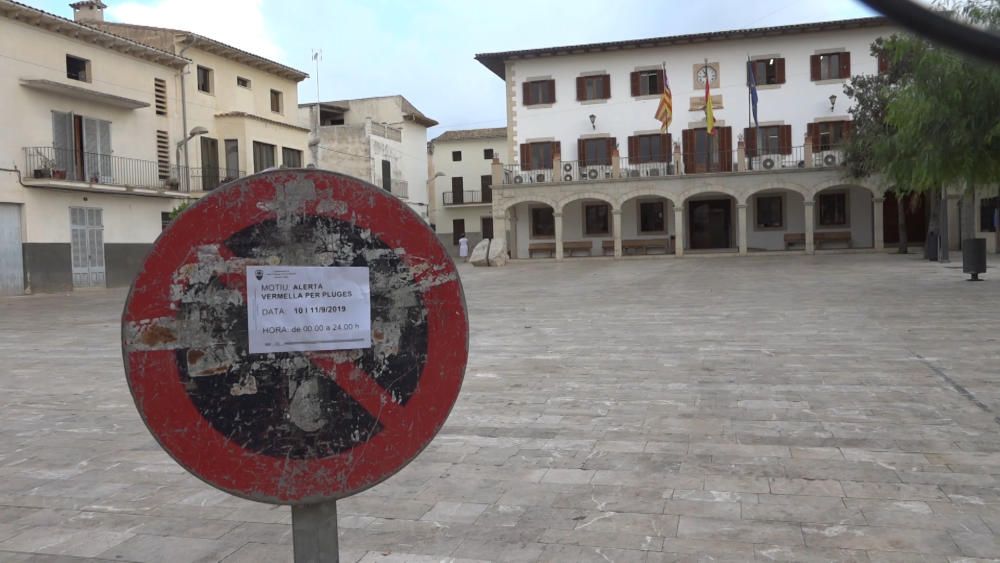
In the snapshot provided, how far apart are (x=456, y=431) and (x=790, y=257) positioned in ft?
92.1

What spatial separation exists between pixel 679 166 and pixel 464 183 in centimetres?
2237

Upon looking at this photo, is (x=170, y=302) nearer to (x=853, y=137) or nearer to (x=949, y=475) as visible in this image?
(x=949, y=475)

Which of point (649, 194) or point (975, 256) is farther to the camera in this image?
point (649, 194)

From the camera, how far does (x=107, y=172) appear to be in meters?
26.1

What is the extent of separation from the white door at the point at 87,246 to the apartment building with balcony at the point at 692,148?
1578cm

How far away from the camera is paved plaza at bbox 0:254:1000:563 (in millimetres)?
3469

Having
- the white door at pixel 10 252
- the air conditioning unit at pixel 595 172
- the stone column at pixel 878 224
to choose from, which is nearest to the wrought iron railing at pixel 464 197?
the air conditioning unit at pixel 595 172

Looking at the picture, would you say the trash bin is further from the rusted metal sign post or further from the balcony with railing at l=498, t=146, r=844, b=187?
the rusted metal sign post

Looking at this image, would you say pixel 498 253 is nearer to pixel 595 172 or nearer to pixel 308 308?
pixel 595 172

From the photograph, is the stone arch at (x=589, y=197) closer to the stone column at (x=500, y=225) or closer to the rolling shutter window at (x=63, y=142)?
the stone column at (x=500, y=225)

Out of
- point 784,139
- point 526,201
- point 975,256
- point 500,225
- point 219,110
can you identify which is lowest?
point 975,256

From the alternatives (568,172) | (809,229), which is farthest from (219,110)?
(809,229)

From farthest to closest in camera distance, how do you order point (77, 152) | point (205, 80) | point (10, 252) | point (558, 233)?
point (558, 233)
point (205, 80)
point (77, 152)
point (10, 252)

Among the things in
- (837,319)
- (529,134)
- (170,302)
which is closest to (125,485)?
(170,302)
